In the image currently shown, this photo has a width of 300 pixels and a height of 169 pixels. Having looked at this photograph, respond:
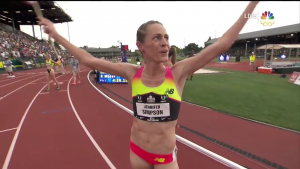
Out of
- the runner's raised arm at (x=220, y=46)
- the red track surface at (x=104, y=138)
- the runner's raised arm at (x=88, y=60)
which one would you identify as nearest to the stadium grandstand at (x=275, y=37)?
the red track surface at (x=104, y=138)

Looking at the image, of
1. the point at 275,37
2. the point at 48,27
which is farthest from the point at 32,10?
the point at 275,37

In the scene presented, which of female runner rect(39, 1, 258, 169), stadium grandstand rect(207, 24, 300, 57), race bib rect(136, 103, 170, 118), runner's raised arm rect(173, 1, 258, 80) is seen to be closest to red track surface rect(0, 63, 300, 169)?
female runner rect(39, 1, 258, 169)

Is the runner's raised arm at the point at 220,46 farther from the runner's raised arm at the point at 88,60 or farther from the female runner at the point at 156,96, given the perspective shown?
the runner's raised arm at the point at 88,60

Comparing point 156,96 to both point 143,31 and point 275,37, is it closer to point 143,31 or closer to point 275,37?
point 143,31

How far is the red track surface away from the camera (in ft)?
11.7

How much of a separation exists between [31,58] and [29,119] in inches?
916

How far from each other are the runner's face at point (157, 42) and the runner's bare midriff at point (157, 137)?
543 mm

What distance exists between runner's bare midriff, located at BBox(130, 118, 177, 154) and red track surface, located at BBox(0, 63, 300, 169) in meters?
2.27

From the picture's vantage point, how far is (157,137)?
1421 millimetres

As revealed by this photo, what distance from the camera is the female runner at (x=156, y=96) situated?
52.8 inches

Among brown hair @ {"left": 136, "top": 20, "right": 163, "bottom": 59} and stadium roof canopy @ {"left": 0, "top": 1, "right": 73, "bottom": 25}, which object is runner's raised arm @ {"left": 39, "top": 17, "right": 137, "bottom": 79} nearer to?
stadium roof canopy @ {"left": 0, "top": 1, "right": 73, "bottom": 25}

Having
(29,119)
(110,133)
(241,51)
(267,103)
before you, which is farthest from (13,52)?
(241,51)

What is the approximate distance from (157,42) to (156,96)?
435 millimetres

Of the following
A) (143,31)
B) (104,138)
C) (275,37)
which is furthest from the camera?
(275,37)
